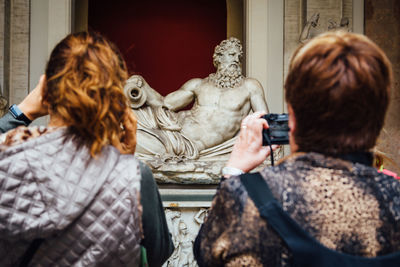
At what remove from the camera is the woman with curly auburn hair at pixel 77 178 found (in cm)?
92

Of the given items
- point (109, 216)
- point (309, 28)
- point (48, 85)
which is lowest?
point (109, 216)

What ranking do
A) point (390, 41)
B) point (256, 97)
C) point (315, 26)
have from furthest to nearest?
point (390, 41)
point (315, 26)
point (256, 97)

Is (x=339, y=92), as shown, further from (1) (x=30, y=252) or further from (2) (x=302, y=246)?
(1) (x=30, y=252)

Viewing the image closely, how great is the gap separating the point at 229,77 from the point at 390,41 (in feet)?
6.60

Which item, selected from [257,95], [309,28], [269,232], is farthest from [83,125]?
[309,28]

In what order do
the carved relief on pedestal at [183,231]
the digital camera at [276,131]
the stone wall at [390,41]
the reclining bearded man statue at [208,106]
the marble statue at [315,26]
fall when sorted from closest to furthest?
the digital camera at [276,131]
the carved relief on pedestal at [183,231]
the reclining bearded man statue at [208,106]
the marble statue at [315,26]
the stone wall at [390,41]

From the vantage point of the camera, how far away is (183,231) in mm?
3318

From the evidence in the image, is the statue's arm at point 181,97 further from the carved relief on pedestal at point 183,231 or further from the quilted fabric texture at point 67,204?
the quilted fabric texture at point 67,204

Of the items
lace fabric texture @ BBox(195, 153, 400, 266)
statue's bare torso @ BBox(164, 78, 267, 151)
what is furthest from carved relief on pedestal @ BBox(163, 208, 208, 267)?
lace fabric texture @ BBox(195, 153, 400, 266)

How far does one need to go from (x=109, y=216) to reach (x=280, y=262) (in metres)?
0.39

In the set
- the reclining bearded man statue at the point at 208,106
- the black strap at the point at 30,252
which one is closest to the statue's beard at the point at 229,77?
the reclining bearded man statue at the point at 208,106

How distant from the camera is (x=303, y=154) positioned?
870 mm

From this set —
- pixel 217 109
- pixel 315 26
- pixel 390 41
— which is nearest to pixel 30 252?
pixel 217 109

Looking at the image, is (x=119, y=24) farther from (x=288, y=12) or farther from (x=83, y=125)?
(x=83, y=125)
